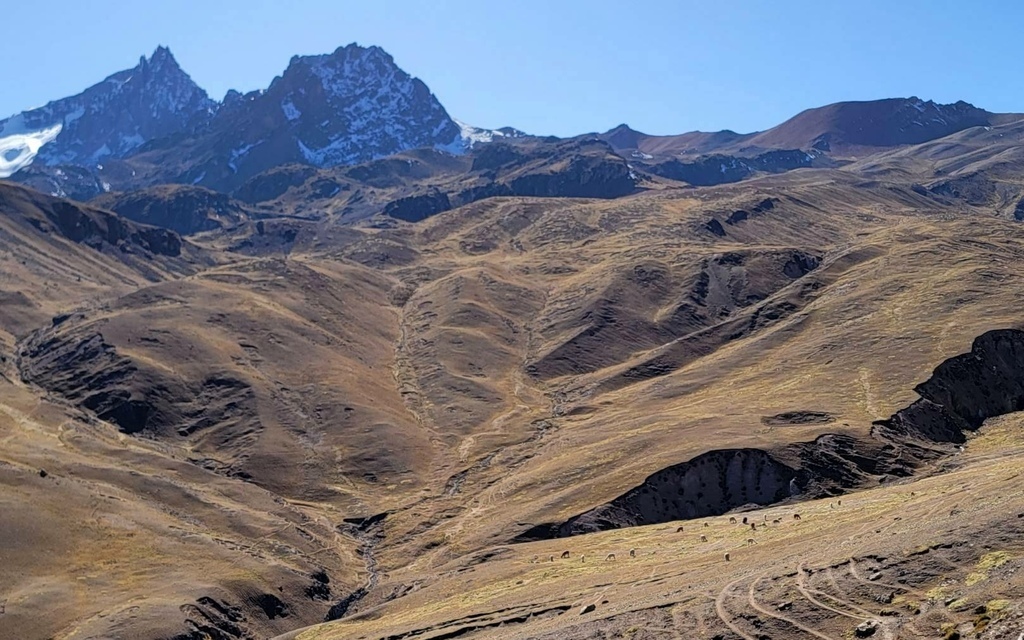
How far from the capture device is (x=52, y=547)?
376ft

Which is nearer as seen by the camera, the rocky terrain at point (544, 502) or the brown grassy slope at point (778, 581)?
the brown grassy slope at point (778, 581)

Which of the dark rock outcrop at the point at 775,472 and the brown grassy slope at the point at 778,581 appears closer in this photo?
the brown grassy slope at the point at 778,581

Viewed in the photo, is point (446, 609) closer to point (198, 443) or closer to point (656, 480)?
point (656, 480)

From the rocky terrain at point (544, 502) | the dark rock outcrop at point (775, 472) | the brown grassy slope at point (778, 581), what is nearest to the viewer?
the brown grassy slope at point (778, 581)

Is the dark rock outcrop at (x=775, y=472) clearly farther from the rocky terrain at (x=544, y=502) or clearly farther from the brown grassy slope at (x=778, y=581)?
the brown grassy slope at (x=778, y=581)

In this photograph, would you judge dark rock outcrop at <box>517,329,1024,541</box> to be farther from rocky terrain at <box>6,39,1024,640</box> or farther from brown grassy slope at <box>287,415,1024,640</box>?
brown grassy slope at <box>287,415,1024,640</box>

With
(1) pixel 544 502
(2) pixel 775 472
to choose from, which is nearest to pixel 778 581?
(1) pixel 544 502

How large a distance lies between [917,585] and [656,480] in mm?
81555

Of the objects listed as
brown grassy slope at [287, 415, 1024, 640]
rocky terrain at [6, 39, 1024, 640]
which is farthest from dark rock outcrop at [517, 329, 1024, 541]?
brown grassy slope at [287, 415, 1024, 640]

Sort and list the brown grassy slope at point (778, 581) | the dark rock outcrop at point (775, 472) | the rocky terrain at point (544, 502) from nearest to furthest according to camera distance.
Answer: the brown grassy slope at point (778, 581) < the rocky terrain at point (544, 502) < the dark rock outcrop at point (775, 472)

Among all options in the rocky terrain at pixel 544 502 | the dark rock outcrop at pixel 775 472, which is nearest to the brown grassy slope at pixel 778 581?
the rocky terrain at pixel 544 502

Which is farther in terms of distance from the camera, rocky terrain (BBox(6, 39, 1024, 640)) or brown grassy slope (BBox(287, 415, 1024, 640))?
rocky terrain (BBox(6, 39, 1024, 640))

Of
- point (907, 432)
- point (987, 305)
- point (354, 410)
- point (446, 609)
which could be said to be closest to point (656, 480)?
point (907, 432)

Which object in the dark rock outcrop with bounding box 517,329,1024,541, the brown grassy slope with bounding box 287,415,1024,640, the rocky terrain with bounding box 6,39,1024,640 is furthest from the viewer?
the dark rock outcrop with bounding box 517,329,1024,541
